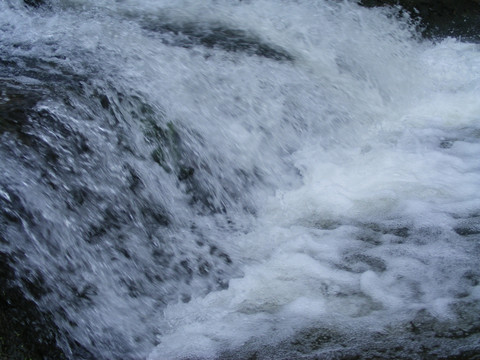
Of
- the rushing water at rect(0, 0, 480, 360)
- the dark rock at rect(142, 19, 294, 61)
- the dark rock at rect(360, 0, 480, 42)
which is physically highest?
the dark rock at rect(360, 0, 480, 42)

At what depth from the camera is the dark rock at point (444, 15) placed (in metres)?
5.92

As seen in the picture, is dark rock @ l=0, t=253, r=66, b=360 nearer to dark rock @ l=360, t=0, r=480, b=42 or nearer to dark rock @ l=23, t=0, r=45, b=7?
dark rock @ l=23, t=0, r=45, b=7

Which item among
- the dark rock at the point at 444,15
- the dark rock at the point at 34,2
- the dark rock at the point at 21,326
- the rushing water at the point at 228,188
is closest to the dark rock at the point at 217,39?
the rushing water at the point at 228,188

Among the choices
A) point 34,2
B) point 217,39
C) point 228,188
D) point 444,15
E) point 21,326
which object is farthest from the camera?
point 444,15

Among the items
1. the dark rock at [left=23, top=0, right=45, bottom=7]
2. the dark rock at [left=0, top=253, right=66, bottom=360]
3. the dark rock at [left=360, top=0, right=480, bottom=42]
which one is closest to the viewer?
the dark rock at [left=0, top=253, right=66, bottom=360]

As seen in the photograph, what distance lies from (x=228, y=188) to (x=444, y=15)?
3.89 meters

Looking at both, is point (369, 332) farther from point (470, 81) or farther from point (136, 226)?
point (470, 81)

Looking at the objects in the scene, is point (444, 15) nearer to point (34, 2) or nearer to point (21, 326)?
point (34, 2)

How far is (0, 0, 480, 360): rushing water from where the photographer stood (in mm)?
2693

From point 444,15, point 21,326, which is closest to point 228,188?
point 21,326

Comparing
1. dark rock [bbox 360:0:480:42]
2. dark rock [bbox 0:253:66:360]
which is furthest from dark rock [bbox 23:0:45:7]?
dark rock [bbox 360:0:480:42]

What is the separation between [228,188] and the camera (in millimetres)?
3613

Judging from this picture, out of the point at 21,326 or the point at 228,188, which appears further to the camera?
the point at 228,188

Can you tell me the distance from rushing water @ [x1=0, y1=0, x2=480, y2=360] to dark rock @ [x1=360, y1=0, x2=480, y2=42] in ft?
3.26
